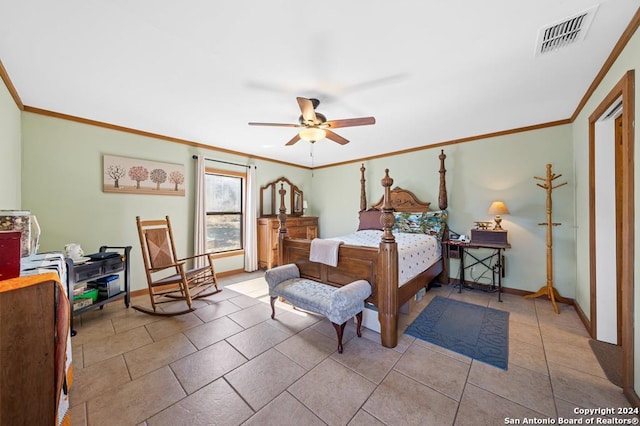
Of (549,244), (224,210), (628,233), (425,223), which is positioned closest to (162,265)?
(224,210)

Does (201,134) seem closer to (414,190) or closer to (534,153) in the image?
(414,190)

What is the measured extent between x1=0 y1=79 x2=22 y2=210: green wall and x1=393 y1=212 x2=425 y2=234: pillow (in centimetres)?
470

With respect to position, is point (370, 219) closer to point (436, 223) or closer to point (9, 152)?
point (436, 223)

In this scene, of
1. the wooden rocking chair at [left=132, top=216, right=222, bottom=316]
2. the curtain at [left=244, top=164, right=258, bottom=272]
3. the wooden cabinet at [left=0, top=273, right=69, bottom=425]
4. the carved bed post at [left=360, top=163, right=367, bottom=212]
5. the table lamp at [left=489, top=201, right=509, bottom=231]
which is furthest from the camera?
the carved bed post at [left=360, top=163, right=367, bottom=212]

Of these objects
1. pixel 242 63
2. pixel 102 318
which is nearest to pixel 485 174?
pixel 242 63

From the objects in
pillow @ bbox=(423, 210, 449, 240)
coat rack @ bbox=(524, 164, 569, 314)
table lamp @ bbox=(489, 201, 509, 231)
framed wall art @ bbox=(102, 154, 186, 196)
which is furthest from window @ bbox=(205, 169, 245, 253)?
coat rack @ bbox=(524, 164, 569, 314)

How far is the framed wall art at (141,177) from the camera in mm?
3260

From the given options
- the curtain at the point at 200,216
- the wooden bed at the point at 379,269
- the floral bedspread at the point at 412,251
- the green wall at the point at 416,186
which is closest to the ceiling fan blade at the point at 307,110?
the wooden bed at the point at 379,269

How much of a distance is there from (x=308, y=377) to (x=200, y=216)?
3267 mm

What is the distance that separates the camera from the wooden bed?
2221 mm

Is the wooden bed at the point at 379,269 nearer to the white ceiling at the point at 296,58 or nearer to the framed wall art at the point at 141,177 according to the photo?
the white ceiling at the point at 296,58

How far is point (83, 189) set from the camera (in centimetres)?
307

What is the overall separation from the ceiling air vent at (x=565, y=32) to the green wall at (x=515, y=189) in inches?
82.2

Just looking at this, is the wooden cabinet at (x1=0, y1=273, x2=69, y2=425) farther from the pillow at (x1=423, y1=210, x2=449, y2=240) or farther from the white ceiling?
the pillow at (x1=423, y1=210, x2=449, y2=240)
